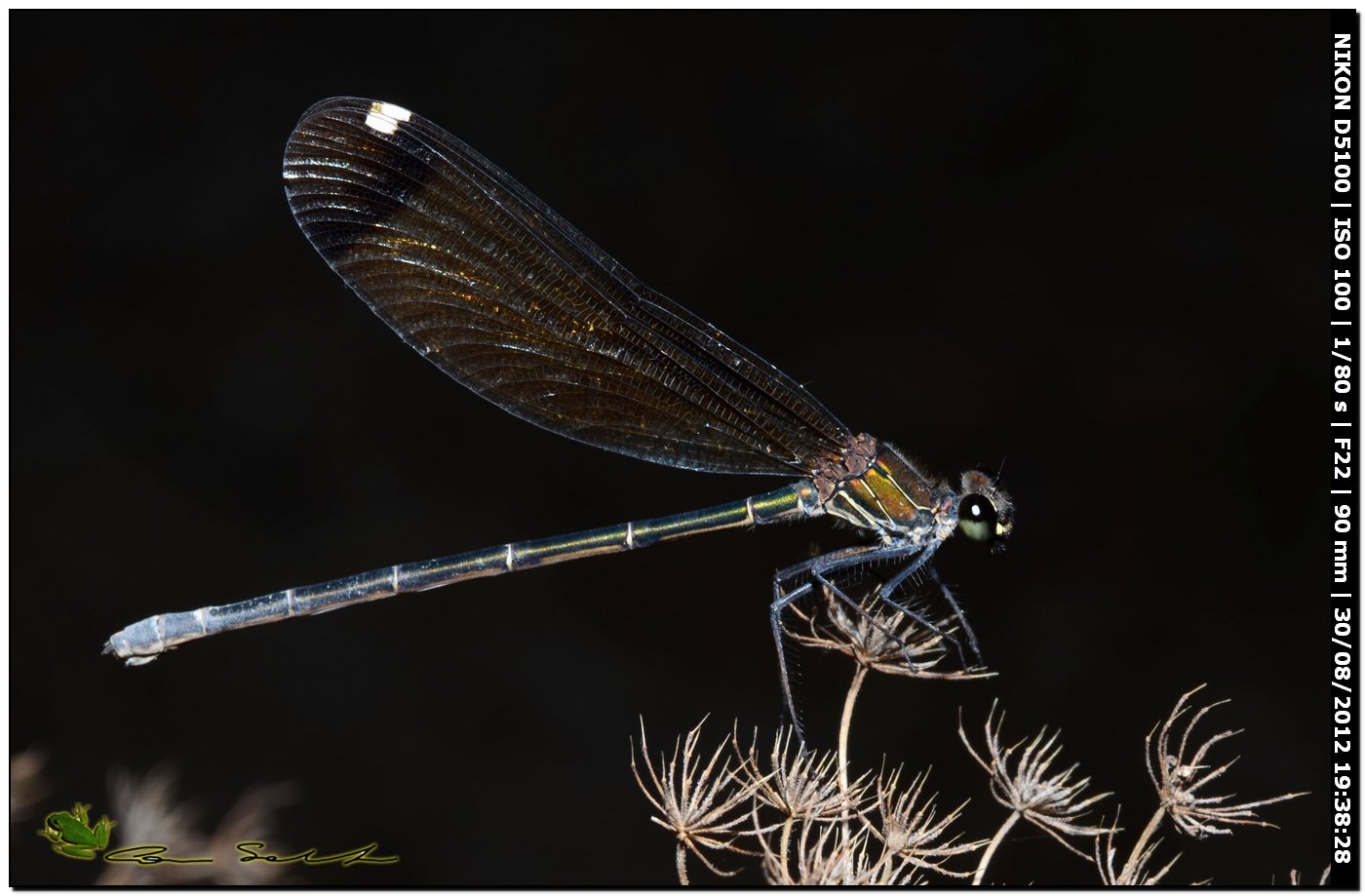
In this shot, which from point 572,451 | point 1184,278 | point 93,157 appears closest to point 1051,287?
point 1184,278

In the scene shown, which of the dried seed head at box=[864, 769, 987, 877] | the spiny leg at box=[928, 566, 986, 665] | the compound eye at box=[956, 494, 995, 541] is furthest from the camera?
the compound eye at box=[956, 494, 995, 541]

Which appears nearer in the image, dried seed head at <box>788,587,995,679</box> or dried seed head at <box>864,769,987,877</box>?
dried seed head at <box>864,769,987,877</box>

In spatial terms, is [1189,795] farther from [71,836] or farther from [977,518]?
[71,836]

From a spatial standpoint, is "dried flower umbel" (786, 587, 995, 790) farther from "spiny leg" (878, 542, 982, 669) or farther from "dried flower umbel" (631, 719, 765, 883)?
"dried flower umbel" (631, 719, 765, 883)

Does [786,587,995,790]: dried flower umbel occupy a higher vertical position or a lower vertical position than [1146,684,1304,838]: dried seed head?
higher

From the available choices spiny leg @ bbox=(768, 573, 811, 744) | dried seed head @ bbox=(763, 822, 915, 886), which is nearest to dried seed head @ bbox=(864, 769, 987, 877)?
dried seed head @ bbox=(763, 822, 915, 886)

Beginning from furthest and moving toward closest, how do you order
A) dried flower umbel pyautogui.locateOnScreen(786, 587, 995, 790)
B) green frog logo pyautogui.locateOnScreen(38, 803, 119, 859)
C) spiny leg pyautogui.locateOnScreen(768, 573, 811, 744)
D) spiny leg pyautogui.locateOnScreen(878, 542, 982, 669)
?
spiny leg pyautogui.locateOnScreen(768, 573, 811, 744) < spiny leg pyautogui.locateOnScreen(878, 542, 982, 669) < dried flower umbel pyautogui.locateOnScreen(786, 587, 995, 790) < green frog logo pyautogui.locateOnScreen(38, 803, 119, 859)

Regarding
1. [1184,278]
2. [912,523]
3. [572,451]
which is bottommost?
[912,523]

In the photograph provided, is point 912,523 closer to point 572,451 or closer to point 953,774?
point 953,774
